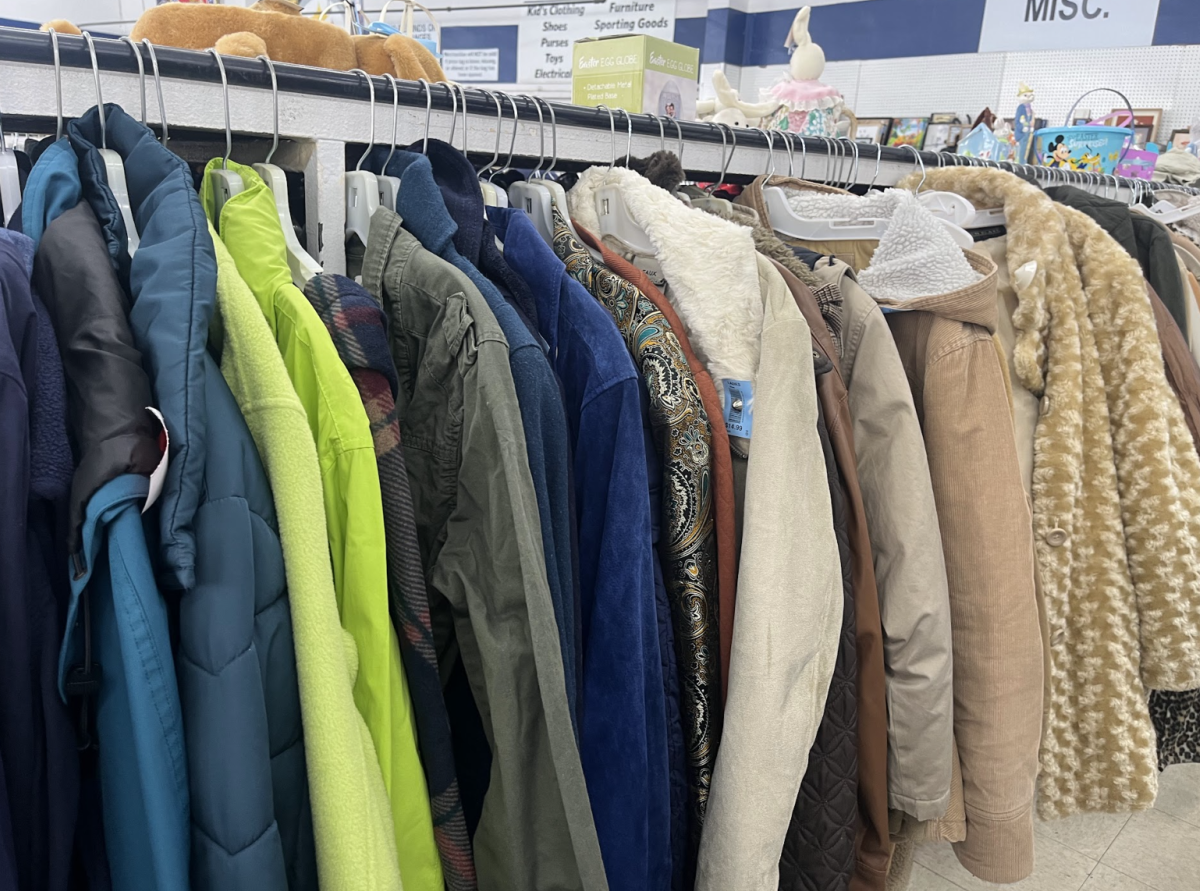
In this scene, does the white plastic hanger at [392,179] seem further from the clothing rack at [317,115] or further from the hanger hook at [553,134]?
the hanger hook at [553,134]

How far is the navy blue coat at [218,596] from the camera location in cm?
59

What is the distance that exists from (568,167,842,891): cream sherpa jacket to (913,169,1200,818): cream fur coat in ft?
1.61

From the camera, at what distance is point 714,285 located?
3.20 ft

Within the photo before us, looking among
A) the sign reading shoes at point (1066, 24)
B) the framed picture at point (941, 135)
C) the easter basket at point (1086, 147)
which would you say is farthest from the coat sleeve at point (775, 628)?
the sign reading shoes at point (1066, 24)

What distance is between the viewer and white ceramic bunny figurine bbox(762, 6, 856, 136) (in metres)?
2.23

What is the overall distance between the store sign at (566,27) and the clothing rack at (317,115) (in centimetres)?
341

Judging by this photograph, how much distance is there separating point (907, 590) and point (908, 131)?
3357mm

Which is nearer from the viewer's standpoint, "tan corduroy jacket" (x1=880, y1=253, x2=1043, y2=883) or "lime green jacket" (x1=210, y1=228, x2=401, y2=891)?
"lime green jacket" (x1=210, y1=228, x2=401, y2=891)

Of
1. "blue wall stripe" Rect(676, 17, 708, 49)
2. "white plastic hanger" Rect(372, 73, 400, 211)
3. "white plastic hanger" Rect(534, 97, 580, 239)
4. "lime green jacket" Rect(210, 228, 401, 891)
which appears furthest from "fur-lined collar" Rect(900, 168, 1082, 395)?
"blue wall stripe" Rect(676, 17, 708, 49)

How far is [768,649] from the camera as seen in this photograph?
88 centimetres

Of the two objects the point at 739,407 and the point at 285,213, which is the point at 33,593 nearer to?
the point at 285,213

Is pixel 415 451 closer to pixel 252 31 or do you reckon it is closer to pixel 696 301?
pixel 696 301

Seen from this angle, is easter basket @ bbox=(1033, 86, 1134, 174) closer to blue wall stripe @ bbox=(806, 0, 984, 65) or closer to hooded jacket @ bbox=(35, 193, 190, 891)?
blue wall stripe @ bbox=(806, 0, 984, 65)

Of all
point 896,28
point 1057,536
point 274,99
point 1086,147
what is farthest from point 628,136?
point 896,28
